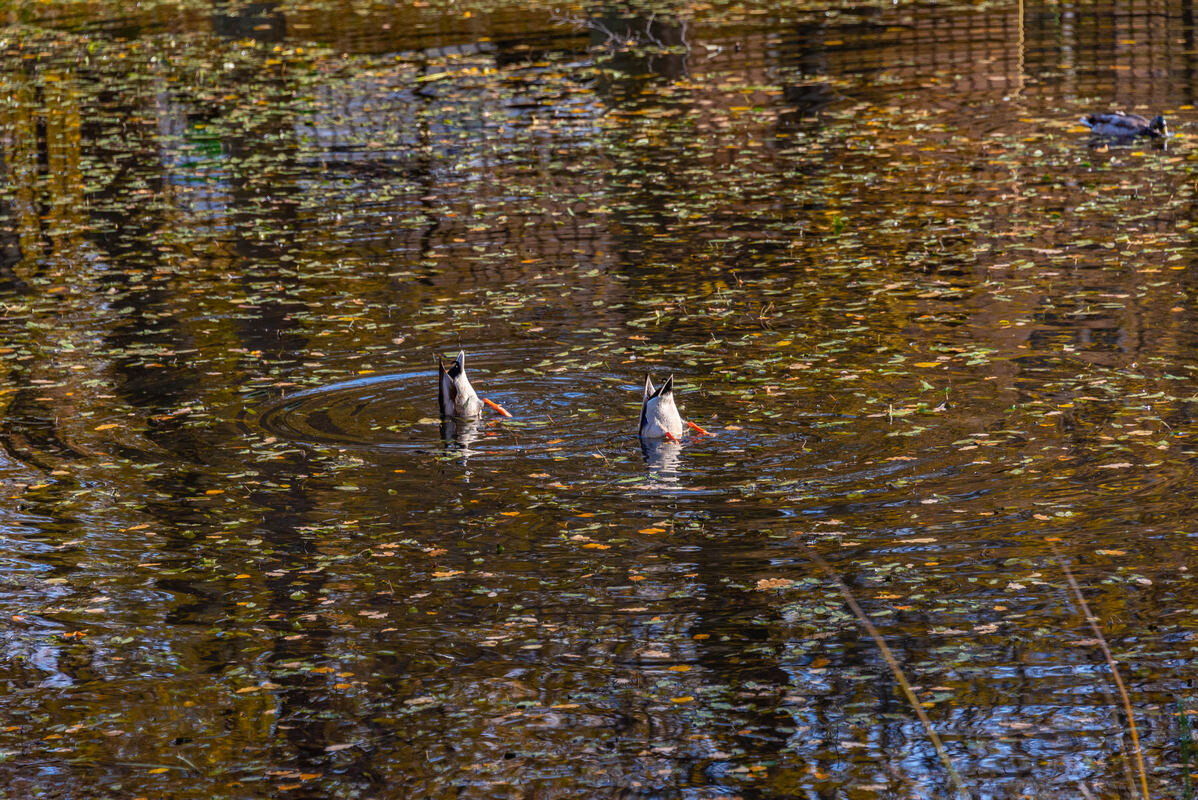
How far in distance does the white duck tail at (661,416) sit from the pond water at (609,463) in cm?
13

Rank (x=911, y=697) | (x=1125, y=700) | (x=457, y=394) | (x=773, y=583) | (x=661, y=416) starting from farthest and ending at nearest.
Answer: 1. (x=457, y=394)
2. (x=661, y=416)
3. (x=773, y=583)
4. (x=1125, y=700)
5. (x=911, y=697)

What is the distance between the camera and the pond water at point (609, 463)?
20.5 ft

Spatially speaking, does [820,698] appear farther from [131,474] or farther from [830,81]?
[830,81]

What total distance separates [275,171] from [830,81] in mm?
7921

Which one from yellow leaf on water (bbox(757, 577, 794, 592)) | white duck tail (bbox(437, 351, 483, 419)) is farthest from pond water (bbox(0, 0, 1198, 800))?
white duck tail (bbox(437, 351, 483, 419))

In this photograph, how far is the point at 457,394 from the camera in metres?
9.85

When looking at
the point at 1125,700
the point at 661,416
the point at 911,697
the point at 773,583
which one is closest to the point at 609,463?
the point at 661,416

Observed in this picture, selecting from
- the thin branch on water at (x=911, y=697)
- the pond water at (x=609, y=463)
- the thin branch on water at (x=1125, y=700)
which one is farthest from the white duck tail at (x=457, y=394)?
the thin branch on water at (x=1125, y=700)

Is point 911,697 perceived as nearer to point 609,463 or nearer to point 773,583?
point 773,583

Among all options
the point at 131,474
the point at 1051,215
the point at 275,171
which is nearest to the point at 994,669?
the point at 131,474

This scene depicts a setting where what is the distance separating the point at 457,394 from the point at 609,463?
1200 mm

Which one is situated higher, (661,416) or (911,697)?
(911,697)

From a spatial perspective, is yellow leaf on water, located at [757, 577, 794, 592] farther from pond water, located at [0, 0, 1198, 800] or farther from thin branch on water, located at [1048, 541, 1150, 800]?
thin branch on water, located at [1048, 541, 1150, 800]

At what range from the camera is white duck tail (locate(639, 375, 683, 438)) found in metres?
9.09
